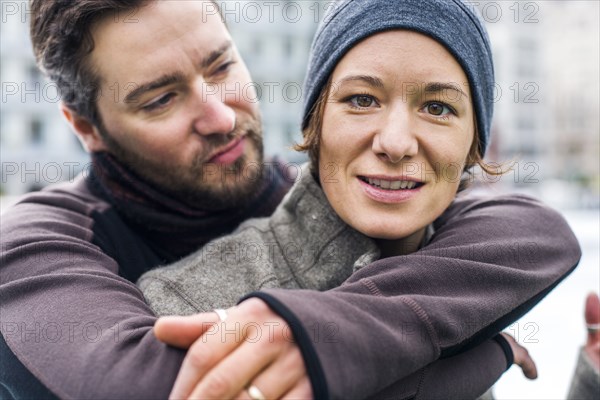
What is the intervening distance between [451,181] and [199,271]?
0.57 metres

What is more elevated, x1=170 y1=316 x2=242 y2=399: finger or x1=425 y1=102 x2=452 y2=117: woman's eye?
x1=425 y1=102 x2=452 y2=117: woman's eye

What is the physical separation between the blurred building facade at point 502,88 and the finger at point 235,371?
58.3 feet

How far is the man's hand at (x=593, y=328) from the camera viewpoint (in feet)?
5.11

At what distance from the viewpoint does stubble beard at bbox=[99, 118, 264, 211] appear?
1.83m

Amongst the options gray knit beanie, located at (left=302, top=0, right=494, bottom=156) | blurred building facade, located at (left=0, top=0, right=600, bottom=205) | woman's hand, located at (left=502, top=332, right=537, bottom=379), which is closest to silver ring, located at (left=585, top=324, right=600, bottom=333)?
→ woman's hand, located at (left=502, top=332, right=537, bottom=379)

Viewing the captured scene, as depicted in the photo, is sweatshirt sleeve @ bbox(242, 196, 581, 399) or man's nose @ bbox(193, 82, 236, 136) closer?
sweatshirt sleeve @ bbox(242, 196, 581, 399)

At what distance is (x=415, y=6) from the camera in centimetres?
128

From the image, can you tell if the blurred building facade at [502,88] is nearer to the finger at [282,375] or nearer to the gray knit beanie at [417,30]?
the gray knit beanie at [417,30]

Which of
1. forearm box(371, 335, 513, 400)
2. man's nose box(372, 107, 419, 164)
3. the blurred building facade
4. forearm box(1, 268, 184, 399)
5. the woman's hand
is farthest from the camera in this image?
the blurred building facade

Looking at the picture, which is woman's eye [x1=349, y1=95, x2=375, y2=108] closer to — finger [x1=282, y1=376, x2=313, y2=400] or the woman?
the woman

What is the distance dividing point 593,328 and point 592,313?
0.05 meters

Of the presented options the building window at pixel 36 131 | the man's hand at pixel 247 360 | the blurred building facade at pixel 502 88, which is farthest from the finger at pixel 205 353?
the building window at pixel 36 131

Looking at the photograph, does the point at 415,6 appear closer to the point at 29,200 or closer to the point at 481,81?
the point at 481,81

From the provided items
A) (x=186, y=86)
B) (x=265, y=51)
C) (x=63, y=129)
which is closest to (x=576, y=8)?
(x=265, y=51)
